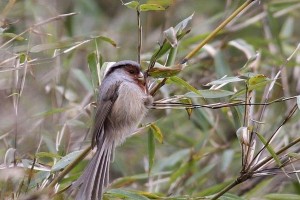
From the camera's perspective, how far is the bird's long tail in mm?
2432

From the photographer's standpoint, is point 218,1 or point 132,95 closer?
point 132,95

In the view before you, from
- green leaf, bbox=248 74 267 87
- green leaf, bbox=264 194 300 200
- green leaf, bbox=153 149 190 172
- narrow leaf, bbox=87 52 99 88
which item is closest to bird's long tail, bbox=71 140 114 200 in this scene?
narrow leaf, bbox=87 52 99 88

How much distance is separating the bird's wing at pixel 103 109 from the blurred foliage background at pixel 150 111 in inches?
4.6

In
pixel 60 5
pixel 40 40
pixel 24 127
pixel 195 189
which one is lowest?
pixel 195 189

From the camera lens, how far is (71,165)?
2469 millimetres

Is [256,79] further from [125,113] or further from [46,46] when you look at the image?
[46,46]

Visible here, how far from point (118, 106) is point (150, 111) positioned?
2.13 ft

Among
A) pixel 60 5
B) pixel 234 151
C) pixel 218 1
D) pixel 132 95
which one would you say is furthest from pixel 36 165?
pixel 218 1

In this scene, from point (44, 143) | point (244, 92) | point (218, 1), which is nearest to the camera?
point (244, 92)

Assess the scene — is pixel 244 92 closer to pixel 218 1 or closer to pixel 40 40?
pixel 40 40

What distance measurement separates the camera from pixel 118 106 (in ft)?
9.33

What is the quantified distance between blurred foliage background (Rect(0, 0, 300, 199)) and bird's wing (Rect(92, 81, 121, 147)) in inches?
4.6

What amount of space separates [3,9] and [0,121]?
53 cm

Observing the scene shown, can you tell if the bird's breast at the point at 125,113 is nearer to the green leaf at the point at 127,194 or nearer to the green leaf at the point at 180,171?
the green leaf at the point at 127,194
